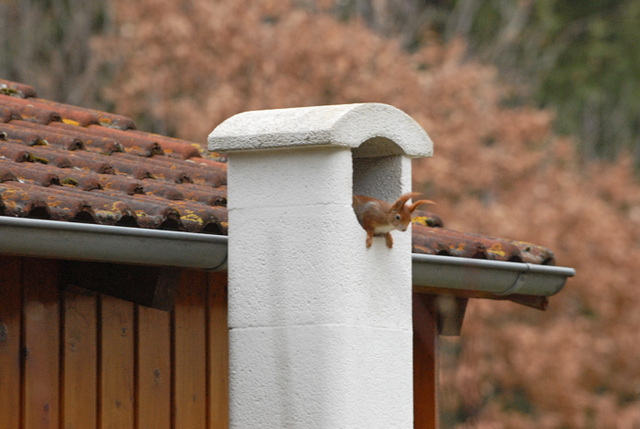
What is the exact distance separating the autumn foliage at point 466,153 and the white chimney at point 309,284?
370 inches

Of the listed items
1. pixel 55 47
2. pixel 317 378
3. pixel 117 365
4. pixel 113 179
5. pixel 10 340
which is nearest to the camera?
pixel 317 378

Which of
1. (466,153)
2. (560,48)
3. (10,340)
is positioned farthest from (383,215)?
(560,48)

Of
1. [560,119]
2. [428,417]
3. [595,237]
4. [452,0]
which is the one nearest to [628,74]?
[560,119]

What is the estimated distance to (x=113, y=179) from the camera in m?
3.62

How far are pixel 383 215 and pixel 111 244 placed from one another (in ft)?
2.60

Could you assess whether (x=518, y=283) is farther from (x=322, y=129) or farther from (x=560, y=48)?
(x=560, y=48)

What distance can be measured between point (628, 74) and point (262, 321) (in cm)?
1768

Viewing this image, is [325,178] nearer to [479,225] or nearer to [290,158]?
[290,158]

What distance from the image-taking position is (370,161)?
3.38 metres

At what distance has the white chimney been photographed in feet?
9.61

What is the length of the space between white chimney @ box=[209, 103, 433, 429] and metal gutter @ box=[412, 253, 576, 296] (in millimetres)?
644

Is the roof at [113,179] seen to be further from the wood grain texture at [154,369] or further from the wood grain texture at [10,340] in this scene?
the wood grain texture at [154,369]

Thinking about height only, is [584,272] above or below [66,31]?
below

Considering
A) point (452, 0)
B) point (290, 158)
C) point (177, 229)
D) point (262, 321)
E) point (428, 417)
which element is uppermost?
point (452, 0)
